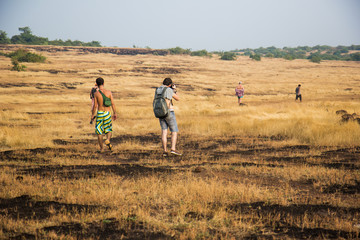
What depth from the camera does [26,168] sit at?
755 cm

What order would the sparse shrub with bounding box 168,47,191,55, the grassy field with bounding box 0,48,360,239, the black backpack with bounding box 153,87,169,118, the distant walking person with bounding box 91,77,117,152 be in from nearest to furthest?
the grassy field with bounding box 0,48,360,239
the black backpack with bounding box 153,87,169,118
the distant walking person with bounding box 91,77,117,152
the sparse shrub with bounding box 168,47,191,55

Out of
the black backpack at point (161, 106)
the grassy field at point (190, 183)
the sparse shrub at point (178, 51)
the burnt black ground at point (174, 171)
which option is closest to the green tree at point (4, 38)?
Result: the sparse shrub at point (178, 51)

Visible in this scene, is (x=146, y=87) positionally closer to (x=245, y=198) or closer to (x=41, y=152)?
(x=41, y=152)

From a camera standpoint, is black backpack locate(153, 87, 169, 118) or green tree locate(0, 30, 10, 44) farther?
green tree locate(0, 30, 10, 44)

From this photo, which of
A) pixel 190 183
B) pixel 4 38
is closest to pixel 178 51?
pixel 4 38

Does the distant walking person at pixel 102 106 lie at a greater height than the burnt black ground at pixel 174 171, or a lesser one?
greater

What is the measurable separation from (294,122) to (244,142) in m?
3.66

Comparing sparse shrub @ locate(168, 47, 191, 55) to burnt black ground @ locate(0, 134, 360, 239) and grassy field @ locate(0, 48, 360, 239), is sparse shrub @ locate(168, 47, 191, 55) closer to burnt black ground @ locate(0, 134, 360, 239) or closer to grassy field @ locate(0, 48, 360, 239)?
grassy field @ locate(0, 48, 360, 239)

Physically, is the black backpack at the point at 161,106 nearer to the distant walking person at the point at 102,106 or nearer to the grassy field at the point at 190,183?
the grassy field at the point at 190,183

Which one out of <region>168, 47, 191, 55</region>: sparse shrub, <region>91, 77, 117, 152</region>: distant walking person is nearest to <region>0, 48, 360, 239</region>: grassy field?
<region>91, 77, 117, 152</region>: distant walking person

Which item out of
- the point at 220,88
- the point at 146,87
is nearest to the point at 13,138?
the point at 146,87

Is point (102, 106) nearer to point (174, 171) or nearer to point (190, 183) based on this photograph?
point (174, 171)

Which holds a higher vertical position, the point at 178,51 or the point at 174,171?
the point at 178,51

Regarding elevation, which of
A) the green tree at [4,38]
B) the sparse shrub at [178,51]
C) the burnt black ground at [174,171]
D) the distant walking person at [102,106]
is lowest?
the burnt black ground at [174,171]
